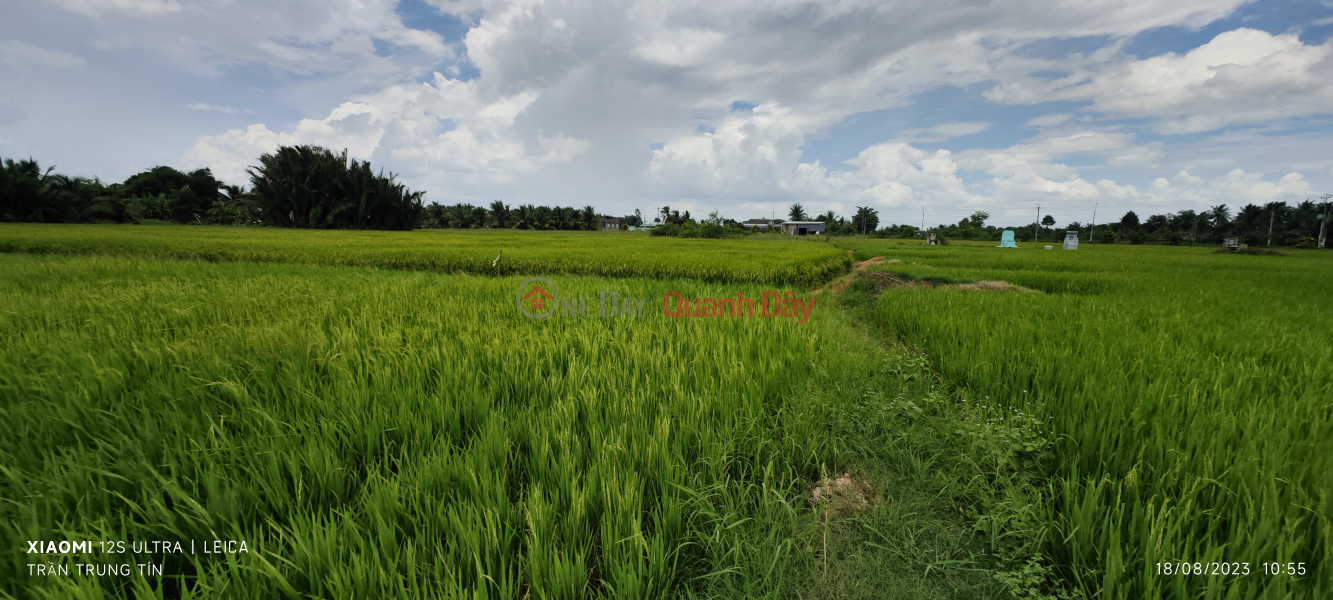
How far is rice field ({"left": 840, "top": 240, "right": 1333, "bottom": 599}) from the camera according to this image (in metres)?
1.14

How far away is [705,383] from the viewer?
7.64 ft

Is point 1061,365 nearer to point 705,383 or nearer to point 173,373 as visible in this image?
point 705,383

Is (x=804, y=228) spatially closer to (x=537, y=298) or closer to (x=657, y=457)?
(x=537, y=298)

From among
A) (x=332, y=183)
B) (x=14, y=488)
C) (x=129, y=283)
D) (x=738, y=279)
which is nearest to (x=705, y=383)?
(x=14, y=488)

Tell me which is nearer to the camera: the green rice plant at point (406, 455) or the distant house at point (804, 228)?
the green rice plant at point (406, 455)

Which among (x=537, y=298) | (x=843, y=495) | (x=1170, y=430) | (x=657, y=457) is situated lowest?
(x=843, y=495)

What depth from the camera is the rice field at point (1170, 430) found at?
1.14 m

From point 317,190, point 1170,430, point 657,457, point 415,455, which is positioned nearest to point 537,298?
point 415,455

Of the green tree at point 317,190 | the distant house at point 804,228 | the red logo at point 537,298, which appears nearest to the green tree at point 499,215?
the green tree at point 317,190

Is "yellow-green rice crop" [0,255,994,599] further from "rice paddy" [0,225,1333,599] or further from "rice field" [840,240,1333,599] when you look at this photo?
"rice field" [840,240,1333,599]

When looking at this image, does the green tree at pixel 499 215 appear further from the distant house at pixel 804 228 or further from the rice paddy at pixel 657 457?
the rice paddy at pixel 657 457

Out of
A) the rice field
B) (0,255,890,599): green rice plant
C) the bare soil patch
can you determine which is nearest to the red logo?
(0,255,890,599): green rice plant

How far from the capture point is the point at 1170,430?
5.60 feet

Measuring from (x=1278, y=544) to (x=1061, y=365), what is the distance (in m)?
1.59
